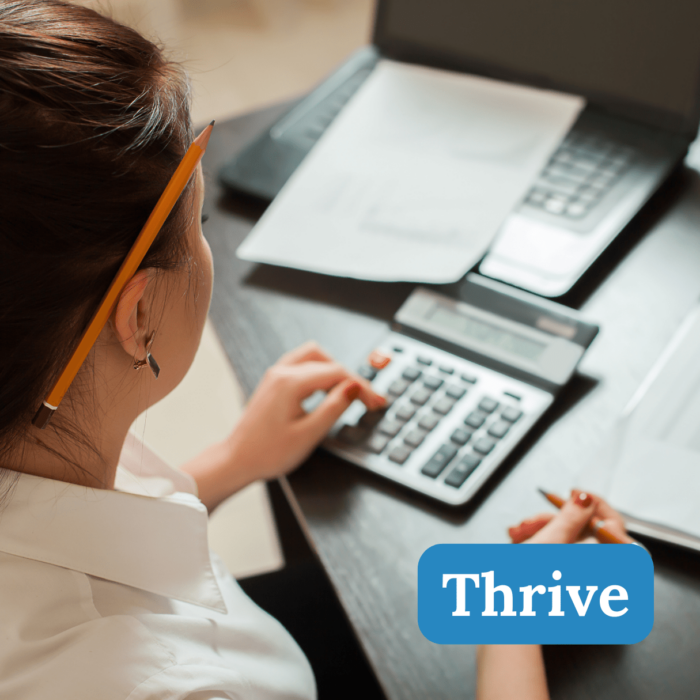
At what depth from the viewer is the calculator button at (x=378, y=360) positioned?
676 mm

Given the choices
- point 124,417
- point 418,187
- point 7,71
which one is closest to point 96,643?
point 124,417

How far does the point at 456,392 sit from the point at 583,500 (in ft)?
0.46

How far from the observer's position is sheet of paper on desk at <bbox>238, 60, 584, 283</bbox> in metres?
0.79

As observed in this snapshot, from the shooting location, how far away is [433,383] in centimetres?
66

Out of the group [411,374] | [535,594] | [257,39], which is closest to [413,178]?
[411,374]

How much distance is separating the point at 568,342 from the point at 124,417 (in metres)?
0.39

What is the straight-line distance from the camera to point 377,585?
21.6 inches

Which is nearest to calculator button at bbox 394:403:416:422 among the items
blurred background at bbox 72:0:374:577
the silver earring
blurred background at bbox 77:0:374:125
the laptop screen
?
the silver earring

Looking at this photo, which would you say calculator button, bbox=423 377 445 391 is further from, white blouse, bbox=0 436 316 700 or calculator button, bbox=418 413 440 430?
white blouse, bbox=0 436 316 700

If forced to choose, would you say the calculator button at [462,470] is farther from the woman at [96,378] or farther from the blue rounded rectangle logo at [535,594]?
the woman at [96,378]

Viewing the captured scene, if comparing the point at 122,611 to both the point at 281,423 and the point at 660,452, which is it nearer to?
the point at 281,423

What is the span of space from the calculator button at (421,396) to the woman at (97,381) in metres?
0.16

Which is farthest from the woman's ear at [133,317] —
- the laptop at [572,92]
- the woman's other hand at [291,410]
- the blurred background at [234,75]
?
the blurred background at [234,75]

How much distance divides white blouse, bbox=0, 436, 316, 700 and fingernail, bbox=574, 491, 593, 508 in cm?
25
